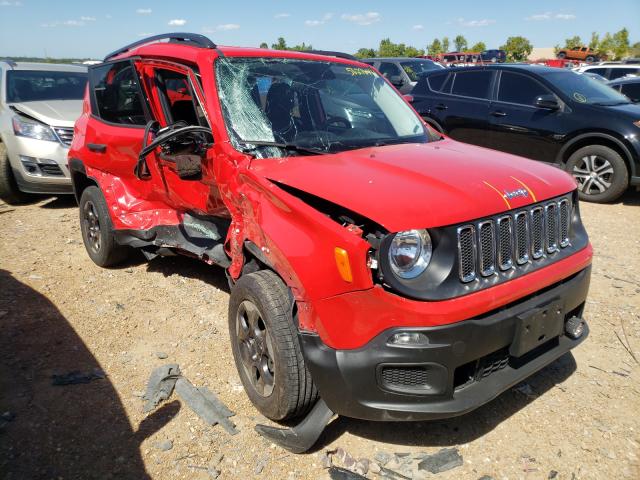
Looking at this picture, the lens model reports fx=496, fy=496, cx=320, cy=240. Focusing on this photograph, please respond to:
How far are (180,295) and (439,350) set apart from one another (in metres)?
2.95

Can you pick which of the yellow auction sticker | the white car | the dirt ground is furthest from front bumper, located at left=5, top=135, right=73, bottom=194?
the white car

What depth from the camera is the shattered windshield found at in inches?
120

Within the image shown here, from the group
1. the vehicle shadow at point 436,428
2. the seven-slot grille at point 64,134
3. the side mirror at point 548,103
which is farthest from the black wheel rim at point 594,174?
the seven-slot grille at point 64,134

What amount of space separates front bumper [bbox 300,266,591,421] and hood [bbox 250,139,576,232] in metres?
0.48

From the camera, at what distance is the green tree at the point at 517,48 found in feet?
165

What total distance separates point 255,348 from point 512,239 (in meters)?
1.51

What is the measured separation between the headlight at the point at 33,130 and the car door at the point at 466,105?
595cm

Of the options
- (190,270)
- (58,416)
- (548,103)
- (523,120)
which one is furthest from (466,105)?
(58,416)

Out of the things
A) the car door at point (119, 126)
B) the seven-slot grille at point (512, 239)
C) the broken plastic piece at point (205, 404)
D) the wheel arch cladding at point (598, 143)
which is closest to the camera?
the seven-slot grille at point (512, 239)

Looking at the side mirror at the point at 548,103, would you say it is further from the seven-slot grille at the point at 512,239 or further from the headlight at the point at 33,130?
the headlight at the point at 33,130

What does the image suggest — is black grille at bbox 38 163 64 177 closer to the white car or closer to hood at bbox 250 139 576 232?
hood at bbox 250 139 576 232

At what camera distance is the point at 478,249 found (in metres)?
2.26

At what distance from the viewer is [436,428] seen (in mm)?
2777

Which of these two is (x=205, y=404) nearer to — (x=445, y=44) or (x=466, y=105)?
(x=466, y=105)
